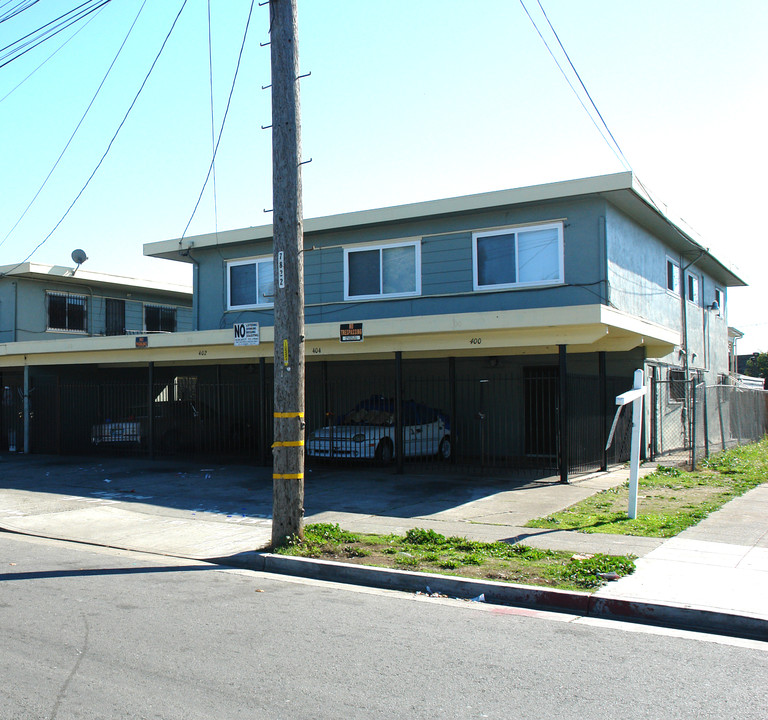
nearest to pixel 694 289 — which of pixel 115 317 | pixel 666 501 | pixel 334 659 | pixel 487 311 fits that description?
pixel 487 311

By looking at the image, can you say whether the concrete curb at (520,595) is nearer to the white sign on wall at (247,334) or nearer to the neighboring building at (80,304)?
the white sign on wall at (247,334)

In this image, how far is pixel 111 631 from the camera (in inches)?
228

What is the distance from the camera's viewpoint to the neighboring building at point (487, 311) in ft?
49.2

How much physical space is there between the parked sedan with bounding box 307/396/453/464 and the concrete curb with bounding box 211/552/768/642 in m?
8.08

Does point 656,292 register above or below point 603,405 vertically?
above

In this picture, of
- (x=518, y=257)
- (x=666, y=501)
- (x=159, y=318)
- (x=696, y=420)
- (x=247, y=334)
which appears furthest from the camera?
(x=159, y=318)

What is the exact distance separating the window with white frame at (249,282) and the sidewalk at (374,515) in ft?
15.3

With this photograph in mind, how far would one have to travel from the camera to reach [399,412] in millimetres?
15219

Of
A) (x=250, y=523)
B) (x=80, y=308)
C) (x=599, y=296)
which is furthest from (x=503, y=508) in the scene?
(x=80, y=308)

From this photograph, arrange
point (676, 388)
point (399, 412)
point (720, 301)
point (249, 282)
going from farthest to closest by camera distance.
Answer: point (720, 301), point (676, 388), point (249, 282), point (399, 412)

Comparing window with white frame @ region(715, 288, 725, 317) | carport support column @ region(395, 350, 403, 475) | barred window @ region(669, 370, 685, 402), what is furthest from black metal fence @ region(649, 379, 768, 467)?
carport support column @ region(395, 350, 403, 475)

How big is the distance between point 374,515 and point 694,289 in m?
15.4

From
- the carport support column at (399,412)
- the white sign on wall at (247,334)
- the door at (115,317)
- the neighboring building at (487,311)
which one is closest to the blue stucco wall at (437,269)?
the neighboring building at (487,311)

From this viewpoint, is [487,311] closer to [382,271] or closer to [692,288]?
[382,271]
